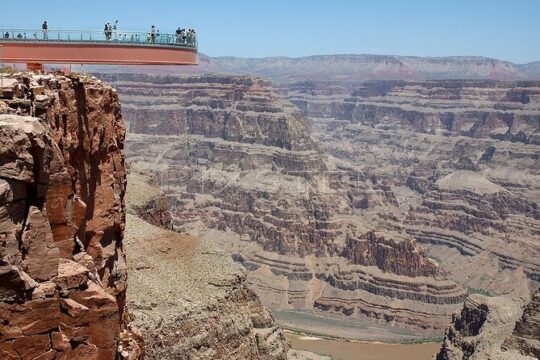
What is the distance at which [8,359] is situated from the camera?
43.8 feet

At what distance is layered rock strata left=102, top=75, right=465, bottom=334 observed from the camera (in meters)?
120

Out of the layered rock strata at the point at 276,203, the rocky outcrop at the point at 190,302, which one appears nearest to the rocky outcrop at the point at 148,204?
the rocky outcrop at the point at 190,302

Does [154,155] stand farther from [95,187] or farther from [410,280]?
[95,187]

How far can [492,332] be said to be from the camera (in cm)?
6781

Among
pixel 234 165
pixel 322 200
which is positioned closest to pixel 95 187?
pixel 322 200

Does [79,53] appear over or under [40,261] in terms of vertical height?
over

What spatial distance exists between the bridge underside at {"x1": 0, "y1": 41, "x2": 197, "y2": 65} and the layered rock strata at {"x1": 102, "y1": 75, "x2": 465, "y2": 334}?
82564mm

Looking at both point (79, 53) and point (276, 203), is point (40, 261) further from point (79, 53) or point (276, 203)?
point (276, 203)

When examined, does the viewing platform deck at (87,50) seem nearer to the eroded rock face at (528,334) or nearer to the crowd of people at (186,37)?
the crowd of people at (186,37)

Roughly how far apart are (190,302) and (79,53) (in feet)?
55.5

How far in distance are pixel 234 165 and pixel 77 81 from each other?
14737 centimetres

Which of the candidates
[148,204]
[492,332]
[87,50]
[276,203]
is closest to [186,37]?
[87,50]

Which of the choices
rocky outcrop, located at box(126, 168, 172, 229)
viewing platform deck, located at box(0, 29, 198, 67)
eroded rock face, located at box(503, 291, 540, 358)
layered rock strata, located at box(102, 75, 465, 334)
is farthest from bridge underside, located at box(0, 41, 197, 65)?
layered rock strata, located at box(102, 75, 465, 334)

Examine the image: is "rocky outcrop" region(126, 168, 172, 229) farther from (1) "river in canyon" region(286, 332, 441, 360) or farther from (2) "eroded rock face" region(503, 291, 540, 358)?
(1) "river in canyon" region(286, 332, 441, 360)
